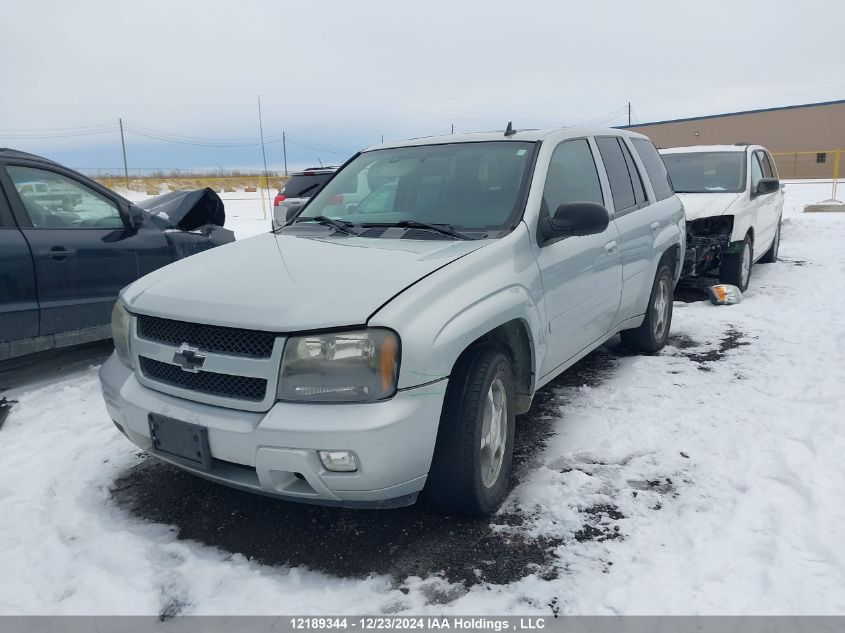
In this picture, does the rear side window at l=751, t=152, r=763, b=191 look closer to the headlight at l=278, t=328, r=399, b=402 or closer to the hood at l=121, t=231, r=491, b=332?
the hood at l=121, t=231, r=491, b=332

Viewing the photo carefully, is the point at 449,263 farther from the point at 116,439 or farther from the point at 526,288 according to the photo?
the point at 116,439

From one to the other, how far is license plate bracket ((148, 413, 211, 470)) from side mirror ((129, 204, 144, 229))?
343cm

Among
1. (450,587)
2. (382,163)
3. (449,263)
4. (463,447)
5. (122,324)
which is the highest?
(382,163)

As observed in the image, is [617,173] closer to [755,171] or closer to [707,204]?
[707,204]

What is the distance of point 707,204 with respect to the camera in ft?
24.9

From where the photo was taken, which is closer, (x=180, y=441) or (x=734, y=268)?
(x=180, y=441)

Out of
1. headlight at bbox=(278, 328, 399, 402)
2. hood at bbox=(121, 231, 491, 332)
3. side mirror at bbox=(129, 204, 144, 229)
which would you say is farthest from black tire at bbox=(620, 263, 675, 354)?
side mirror at bbox=(129, 204, 144, 229)

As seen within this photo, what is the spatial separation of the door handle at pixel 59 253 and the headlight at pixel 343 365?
3413 millimetres

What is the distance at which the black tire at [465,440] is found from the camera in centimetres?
270

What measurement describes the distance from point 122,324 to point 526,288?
1.97 m

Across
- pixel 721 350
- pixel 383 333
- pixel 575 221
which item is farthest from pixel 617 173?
pixel 383 333

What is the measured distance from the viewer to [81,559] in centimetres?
275

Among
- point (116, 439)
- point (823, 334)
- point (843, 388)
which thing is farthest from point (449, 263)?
point (823, 334)

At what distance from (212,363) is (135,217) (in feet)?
12.2
